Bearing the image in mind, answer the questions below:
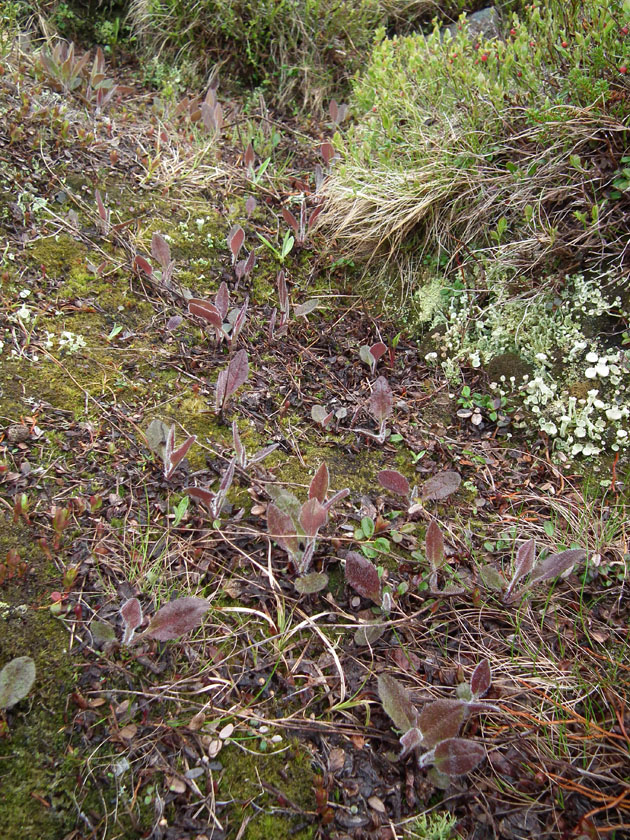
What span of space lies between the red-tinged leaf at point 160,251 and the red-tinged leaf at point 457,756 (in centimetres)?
236

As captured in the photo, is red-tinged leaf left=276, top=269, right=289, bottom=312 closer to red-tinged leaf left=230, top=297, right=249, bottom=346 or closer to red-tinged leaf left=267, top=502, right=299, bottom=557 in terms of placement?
red-tinged leaf left=230, top=297, right=249, bottom=346

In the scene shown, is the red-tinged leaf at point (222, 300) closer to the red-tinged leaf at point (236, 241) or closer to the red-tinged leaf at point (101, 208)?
the red-tinged leaf at point (236, 241)

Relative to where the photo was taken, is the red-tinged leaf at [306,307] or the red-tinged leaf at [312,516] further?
the red-tinged leaf at [306,307]

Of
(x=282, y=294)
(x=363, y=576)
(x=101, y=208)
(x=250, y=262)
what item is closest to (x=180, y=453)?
(x=363, y=576)

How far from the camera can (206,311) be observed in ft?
7.89

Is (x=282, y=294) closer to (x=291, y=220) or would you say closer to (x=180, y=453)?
(x=291, y=220)

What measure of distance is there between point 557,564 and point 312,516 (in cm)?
88

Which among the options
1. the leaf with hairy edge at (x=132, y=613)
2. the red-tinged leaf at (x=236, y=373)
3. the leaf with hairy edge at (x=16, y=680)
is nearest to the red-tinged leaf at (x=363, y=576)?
the leaf with hairy edge at (x=132, y=613)

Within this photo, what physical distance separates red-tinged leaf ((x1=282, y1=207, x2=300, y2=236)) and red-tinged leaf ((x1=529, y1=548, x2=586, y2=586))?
225 cm

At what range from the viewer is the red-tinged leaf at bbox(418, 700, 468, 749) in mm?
1493

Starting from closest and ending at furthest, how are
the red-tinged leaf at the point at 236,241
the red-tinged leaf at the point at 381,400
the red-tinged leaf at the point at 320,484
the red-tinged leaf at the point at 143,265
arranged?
1. the red-tinged leaf at the point at 320,484
2. the red-tinged leaf at the point at 381,400
3. the red-tinged leaf at the point at 143,265
4. the red-tinged leaf at the point at 236,241

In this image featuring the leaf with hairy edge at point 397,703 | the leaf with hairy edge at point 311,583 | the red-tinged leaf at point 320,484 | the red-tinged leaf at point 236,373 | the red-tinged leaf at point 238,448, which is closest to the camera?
the leaf with hairy edge at point 397,703

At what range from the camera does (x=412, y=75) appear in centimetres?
336

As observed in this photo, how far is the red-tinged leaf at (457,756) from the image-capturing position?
4.72 feet
